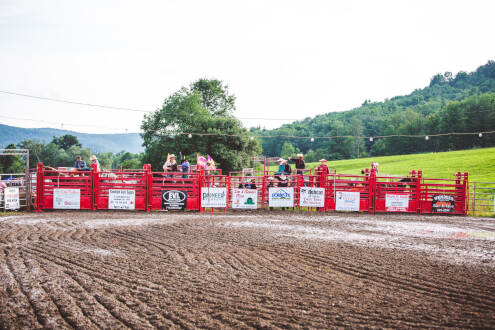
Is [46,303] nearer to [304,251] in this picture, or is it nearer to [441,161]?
[304,251]

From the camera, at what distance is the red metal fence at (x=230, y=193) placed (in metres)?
17.0

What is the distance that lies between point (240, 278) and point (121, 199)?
1181 cm

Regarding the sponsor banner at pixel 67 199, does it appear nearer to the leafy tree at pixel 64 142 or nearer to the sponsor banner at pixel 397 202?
the sponsor banner at pixel 397 202

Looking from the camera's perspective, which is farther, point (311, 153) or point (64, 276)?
point (311, 153)

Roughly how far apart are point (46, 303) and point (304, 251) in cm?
517

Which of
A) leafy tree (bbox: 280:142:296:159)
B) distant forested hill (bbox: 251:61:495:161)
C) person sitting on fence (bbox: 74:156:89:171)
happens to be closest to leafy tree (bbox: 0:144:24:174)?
person sitting on fence (bbox: 74:156:89:171)

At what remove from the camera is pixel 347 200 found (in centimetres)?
1814

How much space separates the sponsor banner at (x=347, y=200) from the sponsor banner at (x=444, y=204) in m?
3.72

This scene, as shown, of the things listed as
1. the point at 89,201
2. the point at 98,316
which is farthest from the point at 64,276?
the point at 89,201

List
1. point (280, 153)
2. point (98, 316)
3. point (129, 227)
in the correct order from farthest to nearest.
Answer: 1. point (280, 153)
2. point (129, 227)
3. point (98, 316)

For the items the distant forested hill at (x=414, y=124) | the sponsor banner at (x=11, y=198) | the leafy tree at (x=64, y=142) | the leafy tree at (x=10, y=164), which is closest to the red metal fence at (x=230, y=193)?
the sponsor banner at (x=11, y=198)

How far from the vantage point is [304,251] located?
868cm

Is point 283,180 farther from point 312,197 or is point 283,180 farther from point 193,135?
point 193,135

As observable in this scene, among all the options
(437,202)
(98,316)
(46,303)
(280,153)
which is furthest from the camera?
(280,153)
